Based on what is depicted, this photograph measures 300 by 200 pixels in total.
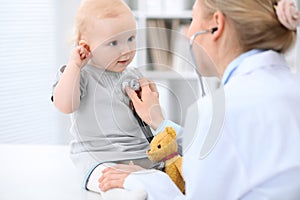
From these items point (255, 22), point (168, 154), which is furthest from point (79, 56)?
point (255, 22)

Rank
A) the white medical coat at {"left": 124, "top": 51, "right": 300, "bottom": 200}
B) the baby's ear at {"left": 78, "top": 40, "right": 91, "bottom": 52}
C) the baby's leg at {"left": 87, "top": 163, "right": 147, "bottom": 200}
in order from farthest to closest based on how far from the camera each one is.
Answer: the baby's ear at {"left": 78, "top": 40, "right": 91, "bottom": 52} → the baby's leg at {"left": 87, "top": 163, "right": 147, "bottom": 200} → the white medical coat at {"left": 124, "top": 51, "right": 300, "bottom": 200}

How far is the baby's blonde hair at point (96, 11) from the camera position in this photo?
118 cm

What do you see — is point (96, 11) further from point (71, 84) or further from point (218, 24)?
point (218, 24)

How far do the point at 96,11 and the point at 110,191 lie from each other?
41 cm

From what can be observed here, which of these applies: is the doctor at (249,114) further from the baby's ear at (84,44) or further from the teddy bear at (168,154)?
the baby's ear at (84,44)

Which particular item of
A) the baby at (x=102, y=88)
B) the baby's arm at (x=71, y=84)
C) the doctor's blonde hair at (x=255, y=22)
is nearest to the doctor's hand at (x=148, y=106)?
the baby at (x=102, y=88)

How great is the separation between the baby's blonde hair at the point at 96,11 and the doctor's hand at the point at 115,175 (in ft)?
1.09

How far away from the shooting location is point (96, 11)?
3.90ft

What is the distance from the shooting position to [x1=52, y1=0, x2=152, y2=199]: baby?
119 centimetres

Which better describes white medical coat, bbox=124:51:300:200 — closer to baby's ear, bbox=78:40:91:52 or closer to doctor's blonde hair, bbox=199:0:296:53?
doctor's blonde hair, bbox=199:0:296:53

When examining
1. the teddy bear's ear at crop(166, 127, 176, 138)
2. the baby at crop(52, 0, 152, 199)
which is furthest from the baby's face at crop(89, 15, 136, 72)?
the teddy bear's ear at crop(166, 127, 176, 138)

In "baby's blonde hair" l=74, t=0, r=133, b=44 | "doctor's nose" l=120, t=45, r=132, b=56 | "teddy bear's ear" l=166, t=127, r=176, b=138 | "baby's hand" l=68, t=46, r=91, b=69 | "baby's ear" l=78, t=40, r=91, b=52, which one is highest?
"baby's blonde hair" l=74, t=0, r=133, b=44

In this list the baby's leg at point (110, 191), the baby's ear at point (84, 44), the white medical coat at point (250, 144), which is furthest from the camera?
the baby's ear at point (84, 44)

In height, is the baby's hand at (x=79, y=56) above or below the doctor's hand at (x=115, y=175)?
above
